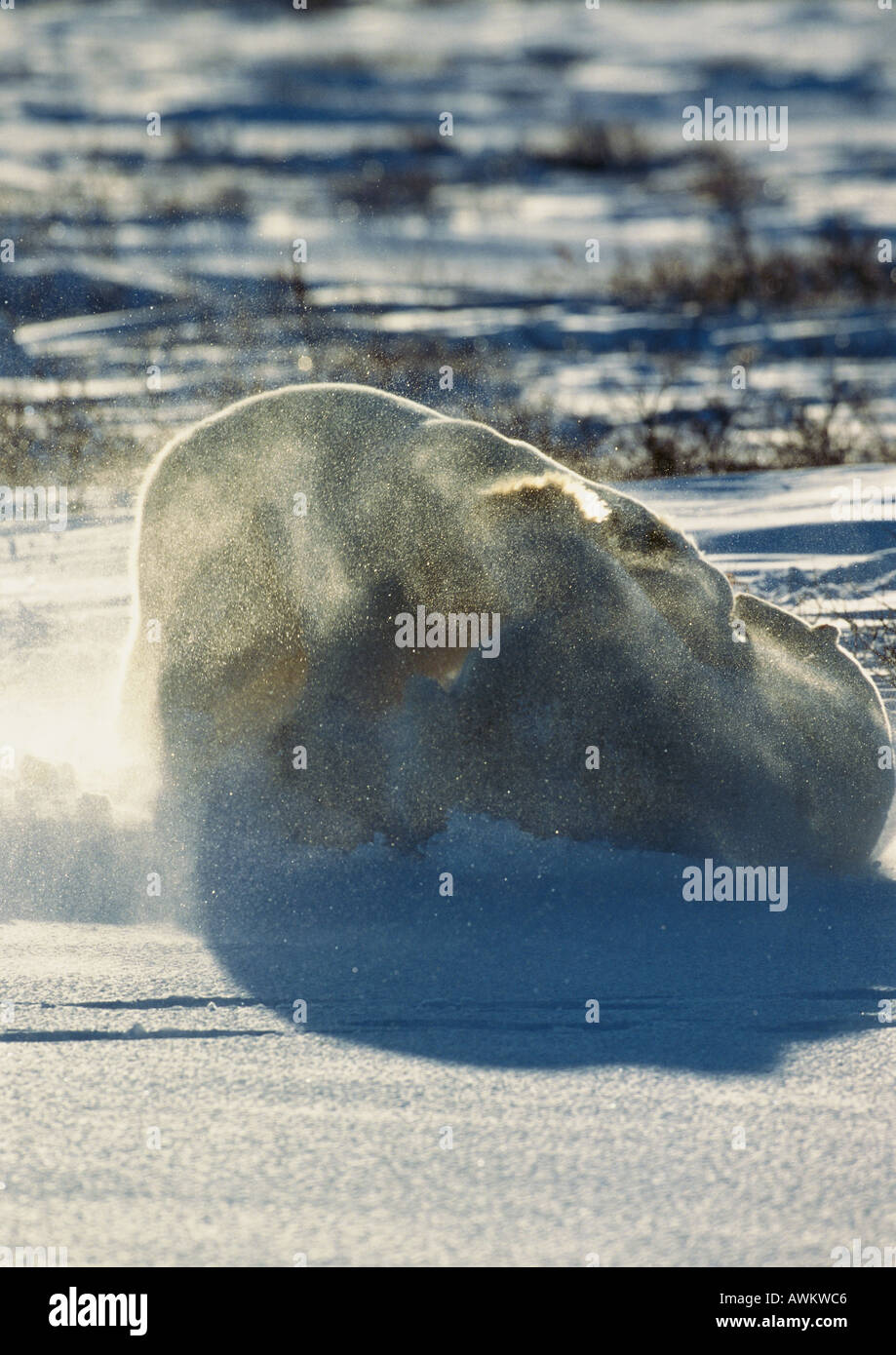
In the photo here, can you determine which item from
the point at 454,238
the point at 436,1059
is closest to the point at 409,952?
the point at 436,1059

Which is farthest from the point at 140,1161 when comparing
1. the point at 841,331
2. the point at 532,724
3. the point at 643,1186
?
the point at 841,331

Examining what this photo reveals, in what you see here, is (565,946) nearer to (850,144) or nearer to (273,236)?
(273,236)

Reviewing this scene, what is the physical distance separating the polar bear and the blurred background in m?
5.45

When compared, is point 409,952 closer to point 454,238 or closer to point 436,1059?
point 436,1059

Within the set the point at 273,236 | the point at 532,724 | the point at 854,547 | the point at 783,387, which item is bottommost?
the point at 532,724

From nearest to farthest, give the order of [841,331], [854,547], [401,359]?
1. [854,547]
2. [401,359]
3. [841,331]

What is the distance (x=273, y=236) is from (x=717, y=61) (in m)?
10.2

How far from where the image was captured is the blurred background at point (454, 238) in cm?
1068

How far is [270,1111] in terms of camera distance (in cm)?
299

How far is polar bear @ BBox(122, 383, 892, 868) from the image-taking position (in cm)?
411

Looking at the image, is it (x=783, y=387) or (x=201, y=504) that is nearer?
(x=201, y=504)

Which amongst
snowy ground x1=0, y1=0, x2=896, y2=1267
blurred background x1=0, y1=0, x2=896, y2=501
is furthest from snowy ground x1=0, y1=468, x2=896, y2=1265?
blurred background x1=0, y1=0, x2=896, y2=501

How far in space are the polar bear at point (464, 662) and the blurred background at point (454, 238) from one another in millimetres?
5446

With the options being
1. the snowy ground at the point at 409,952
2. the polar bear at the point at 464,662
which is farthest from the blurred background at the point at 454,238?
the polar bear at the point at 464,662
